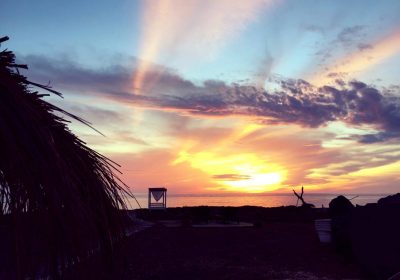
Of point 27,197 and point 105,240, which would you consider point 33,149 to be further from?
point 105,240

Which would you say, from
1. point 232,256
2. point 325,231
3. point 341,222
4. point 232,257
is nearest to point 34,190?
point 232,257

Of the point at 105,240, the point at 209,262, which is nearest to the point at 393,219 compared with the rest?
the point at 209,262

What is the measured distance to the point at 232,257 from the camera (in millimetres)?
16562

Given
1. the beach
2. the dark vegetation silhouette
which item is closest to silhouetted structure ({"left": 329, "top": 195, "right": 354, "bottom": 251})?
the beach

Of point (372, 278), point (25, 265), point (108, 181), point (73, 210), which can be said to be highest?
point (108, 181)

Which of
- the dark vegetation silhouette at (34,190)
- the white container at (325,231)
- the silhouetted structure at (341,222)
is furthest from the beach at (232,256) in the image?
the dark vegetation silhouette at (34,190)

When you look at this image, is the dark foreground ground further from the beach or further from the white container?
the white container

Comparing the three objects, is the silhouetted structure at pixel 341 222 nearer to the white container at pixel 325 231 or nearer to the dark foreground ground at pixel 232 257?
the dark foreground ground at pixel 232 257

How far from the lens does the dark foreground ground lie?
13.2 metres

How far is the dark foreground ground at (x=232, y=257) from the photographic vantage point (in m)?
13.2

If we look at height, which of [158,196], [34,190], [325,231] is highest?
[158,196]

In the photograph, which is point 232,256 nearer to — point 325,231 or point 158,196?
point 325,231

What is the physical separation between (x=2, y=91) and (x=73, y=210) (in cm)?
82

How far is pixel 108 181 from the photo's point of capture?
11.8ft
